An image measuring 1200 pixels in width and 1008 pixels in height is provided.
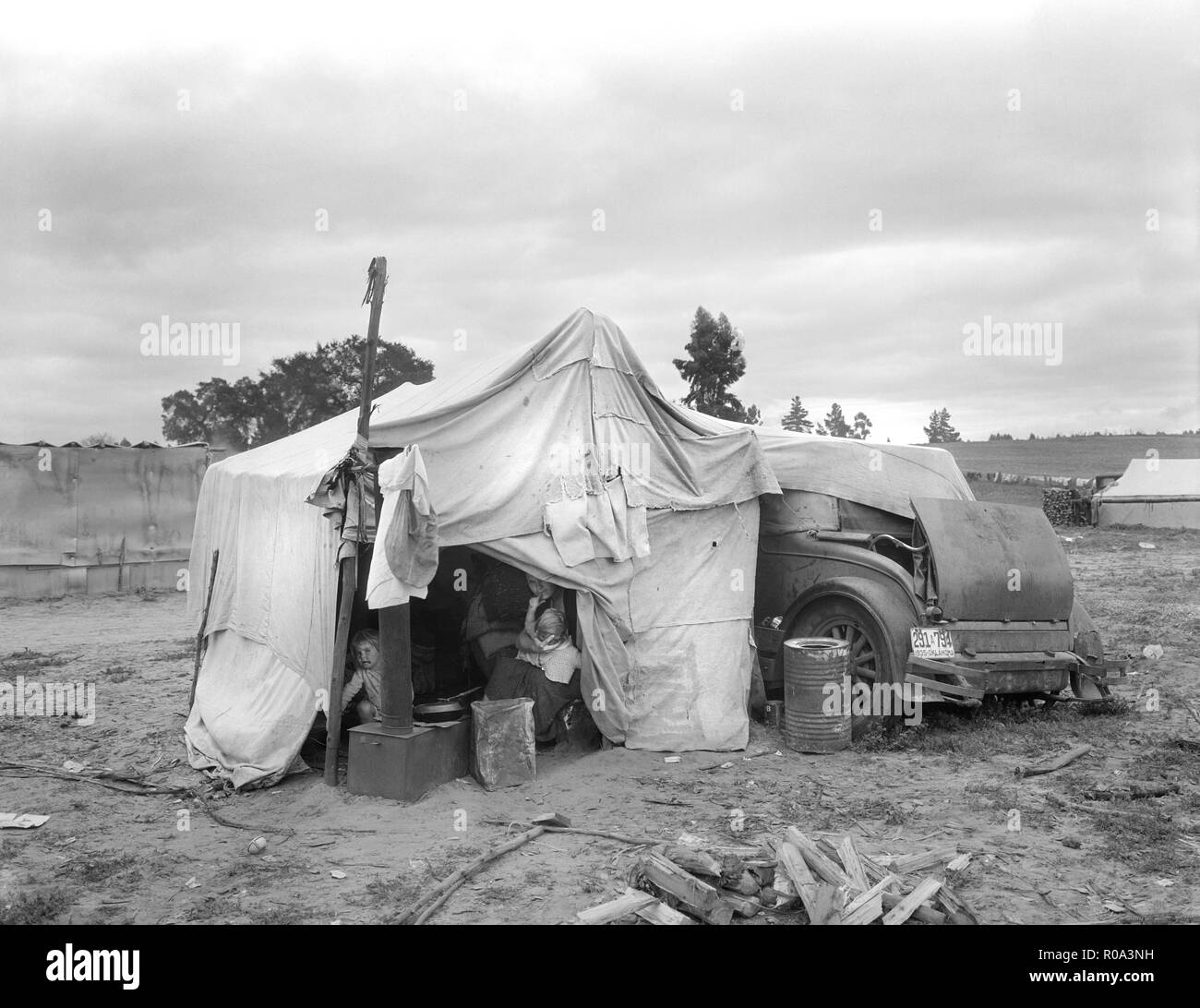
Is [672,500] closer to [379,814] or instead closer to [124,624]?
[379,814]

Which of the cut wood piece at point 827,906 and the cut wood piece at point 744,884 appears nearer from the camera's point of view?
the cut wood piece at point 827,906

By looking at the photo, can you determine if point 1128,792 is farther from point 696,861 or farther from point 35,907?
point 35,907

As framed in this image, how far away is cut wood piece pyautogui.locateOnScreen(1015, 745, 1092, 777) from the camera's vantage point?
7256 millimetres

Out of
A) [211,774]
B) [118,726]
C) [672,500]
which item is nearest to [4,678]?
[118,726]

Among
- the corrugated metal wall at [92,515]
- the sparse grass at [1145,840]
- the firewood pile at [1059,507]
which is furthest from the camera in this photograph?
the firewood pile at [1059,507]

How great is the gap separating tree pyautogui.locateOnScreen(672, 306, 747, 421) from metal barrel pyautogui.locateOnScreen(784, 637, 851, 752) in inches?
878

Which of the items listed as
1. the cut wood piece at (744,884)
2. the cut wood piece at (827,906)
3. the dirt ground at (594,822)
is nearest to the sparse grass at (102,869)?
the dirt ground at (594,822)

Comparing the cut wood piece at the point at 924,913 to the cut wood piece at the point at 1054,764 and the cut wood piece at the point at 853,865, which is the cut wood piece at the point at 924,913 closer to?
the cut wood piece at the point at 853,865

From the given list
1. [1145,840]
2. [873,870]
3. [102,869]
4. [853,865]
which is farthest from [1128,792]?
[102,869]

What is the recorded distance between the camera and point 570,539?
759cm

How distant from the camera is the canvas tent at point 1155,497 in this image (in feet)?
91.7

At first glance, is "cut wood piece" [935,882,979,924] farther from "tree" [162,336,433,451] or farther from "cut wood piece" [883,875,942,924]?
"tree" [162,336,433,451]

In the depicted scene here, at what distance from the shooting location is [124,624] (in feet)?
53.5

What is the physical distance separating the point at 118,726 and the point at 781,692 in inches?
246
